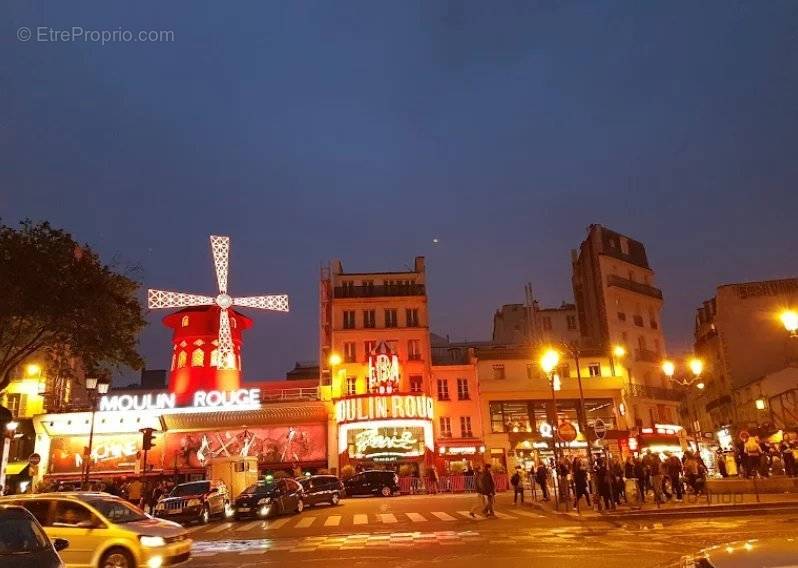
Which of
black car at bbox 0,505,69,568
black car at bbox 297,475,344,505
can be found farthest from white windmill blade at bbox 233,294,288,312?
black car at bbox 0,505,69,568

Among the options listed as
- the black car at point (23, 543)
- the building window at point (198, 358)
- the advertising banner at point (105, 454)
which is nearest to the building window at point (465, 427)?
the building window at point (198, 358)

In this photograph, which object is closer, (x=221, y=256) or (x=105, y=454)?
(x=105, y=454)

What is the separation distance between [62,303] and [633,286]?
41.2 metres

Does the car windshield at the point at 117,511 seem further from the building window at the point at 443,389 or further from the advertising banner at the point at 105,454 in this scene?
the building window at the point at 443,389

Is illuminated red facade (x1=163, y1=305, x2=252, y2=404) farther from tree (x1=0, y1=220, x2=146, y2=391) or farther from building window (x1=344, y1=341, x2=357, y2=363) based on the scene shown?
tree (x1=0, y1=220, x2=146, y2=391)

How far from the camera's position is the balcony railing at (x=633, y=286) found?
49.2m

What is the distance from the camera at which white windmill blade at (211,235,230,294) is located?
52156 mm

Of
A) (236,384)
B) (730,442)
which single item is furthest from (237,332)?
(730,442)

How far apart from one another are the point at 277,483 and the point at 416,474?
19.0 m

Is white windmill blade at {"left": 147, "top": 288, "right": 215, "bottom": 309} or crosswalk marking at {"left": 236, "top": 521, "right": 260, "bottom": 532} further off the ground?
white windmill blade at {"left": 147, "top": 288, "right": 215, "bottom": 309}

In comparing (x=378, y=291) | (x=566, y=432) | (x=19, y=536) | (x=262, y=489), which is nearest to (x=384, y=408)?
(x=378, y=291)

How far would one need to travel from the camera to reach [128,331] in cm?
2414

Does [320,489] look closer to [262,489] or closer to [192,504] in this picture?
[262,489]

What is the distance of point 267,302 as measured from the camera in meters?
53.3
